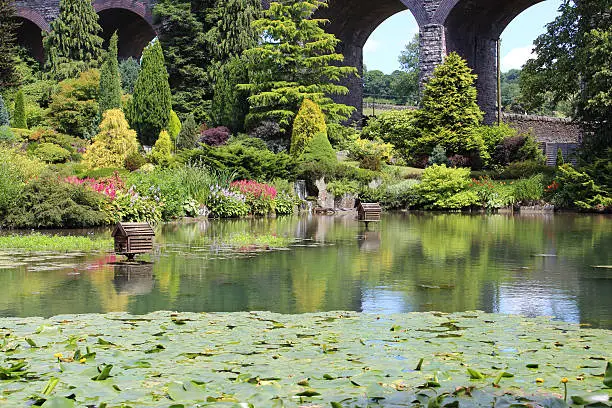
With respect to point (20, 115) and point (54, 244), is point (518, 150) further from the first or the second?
point (20, 115)

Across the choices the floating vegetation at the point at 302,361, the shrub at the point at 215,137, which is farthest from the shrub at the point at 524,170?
the floating vegetation at the point at 302,361

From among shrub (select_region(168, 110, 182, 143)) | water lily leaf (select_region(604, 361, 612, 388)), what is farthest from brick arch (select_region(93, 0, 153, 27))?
water lily leaf (select_region(604, 361, 612, 388))

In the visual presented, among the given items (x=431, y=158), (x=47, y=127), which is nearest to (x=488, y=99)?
(x=431, y=158)

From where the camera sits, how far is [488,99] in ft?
105

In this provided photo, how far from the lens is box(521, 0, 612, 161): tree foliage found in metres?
21.7

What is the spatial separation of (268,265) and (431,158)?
Answer: 17.5 metres

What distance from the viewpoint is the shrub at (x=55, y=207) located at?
47.2ft

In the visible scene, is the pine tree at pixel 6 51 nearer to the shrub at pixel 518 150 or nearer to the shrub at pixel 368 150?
the shrub at pixel 368 150

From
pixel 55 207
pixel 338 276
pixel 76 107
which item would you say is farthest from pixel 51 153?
pixel 338 276

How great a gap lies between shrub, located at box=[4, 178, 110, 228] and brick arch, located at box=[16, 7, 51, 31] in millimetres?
26533

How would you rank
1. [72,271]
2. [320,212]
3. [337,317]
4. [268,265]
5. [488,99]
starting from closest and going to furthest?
[337,317] < [72,271] < [268,265] < [320,212] < [488,99]

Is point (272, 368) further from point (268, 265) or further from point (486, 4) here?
point (486, 4)

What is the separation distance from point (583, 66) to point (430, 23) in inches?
312

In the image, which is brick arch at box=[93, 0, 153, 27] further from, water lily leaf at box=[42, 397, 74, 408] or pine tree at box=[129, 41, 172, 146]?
water lily leaf at box=[42, 397, 74, 408]
